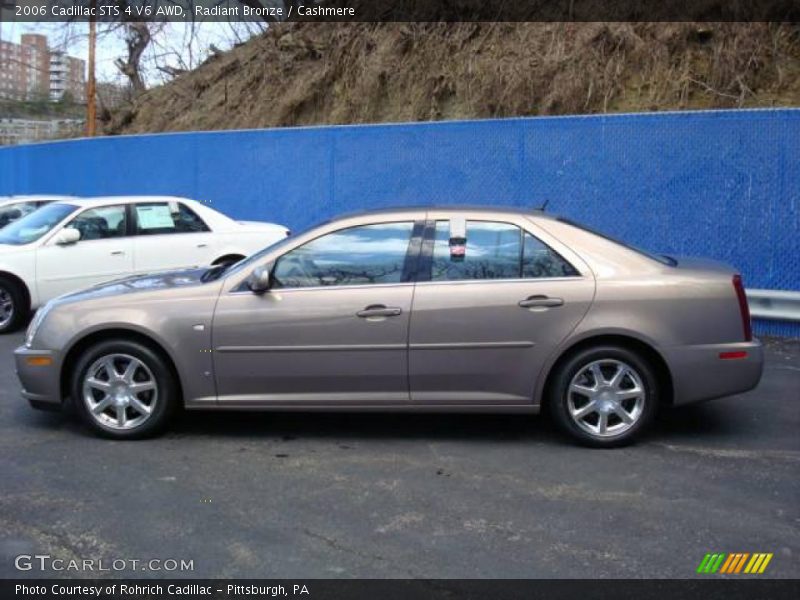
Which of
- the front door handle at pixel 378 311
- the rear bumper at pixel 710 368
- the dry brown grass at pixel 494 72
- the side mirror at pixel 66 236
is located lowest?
the rear bumper at pixel 710 368

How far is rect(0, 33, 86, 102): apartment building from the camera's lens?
1167 inches

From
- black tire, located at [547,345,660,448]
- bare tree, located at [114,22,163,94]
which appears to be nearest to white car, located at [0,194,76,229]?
black tire, located at [547,345,660,448]

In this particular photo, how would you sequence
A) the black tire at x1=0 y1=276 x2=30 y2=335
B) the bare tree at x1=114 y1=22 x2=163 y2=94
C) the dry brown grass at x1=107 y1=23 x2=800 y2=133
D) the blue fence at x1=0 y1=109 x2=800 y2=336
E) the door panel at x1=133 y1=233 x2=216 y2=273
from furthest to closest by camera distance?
the bare tree at x1=114 y1=22 x2=163 y2=94 → the dry brown grass at x1=107 y1=23 x2=800 y2=133 → the door panel at x1=133 y1=233 x2=216 y2=273 → the black tire at x1=0 y1=276 x2=30 y2=335 → the blue fence at x1=0 y1=109 x2=800 y2=336

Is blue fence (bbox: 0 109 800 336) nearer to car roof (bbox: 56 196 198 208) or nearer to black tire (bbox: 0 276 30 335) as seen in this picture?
car roof (bbox: 56 196 198 208)

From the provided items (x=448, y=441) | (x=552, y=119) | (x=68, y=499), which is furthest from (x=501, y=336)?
(x=552, y=119)

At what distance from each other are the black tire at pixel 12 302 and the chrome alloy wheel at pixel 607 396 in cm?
675

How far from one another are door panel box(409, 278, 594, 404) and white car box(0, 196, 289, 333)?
549cm

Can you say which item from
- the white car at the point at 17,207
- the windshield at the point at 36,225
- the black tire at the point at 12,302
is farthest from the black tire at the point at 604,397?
the white car at the point at 17,207

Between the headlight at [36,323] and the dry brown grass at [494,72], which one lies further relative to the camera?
the dry brown grass at [494,72]

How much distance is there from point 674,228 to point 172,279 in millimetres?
6011

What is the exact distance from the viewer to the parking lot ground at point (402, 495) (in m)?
3.93

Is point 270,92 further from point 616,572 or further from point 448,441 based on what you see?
point 616,572
